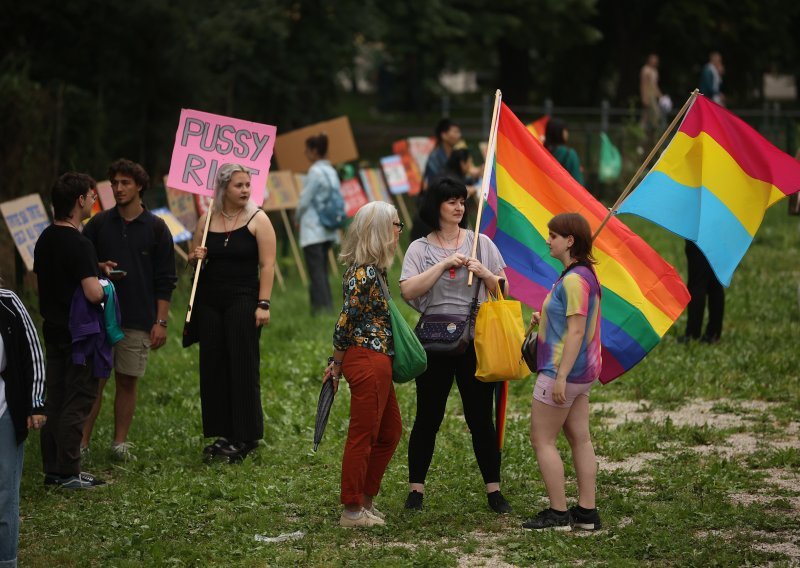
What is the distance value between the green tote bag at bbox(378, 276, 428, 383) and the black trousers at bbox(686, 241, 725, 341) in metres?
5.57

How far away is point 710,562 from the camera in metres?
6.23

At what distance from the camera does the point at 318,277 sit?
46.3 feet

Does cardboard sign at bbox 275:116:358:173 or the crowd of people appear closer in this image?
the crowd of people

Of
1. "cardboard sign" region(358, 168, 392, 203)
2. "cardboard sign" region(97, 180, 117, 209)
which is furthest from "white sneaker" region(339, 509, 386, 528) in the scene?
"cardboard sign" region(358, 168, 392, 203)

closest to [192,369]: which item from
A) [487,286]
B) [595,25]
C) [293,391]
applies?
[293,391]

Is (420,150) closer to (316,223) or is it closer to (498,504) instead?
(316,223)

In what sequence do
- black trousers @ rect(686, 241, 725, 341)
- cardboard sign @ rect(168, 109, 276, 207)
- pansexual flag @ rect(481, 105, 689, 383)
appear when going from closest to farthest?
pansexual flag @ rect(481, 105, 689, 383) → cardboard sign @ rect(168, 109, 276, 207) → black trousers @ rect(686, 241, 725, 341)

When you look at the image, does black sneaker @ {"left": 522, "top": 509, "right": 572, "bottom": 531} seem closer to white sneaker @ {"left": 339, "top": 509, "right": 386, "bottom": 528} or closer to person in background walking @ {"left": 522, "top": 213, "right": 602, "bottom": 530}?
person in background walking @ {"left": 522, "top": 213, "right": 602, "bottom": 530}

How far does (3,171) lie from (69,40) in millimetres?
6478

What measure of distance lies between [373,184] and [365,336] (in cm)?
1207

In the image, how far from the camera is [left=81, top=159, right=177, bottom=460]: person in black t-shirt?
8.54 meters

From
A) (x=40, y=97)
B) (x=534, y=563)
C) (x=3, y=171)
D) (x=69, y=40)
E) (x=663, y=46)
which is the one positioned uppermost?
(x=663, y=46)

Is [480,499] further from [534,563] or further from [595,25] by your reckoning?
[595,25]

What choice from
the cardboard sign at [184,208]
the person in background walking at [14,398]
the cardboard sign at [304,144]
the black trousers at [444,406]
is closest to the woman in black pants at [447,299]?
the black trousers at [444,406]
